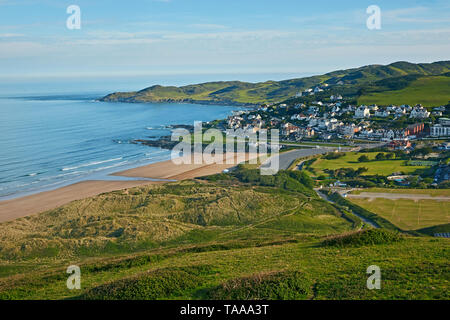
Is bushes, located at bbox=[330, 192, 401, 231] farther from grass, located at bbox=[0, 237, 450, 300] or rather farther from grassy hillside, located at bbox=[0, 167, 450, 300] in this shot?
grass, located at bbox=[0, 237, 450, 300]

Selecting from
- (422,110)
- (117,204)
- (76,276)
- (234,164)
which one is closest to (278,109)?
(422,110)

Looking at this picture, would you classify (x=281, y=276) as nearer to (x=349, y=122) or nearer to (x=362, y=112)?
(x=349, y=122)

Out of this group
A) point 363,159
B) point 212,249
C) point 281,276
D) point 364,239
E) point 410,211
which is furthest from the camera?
point 363,159

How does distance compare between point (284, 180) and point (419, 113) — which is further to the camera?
point (419, 113)

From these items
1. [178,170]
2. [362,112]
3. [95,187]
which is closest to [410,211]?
[178,170]

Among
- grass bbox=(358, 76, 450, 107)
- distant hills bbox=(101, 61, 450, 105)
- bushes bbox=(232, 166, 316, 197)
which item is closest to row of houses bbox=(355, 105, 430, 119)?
grass bbox=(358, 76, 450, 107)
